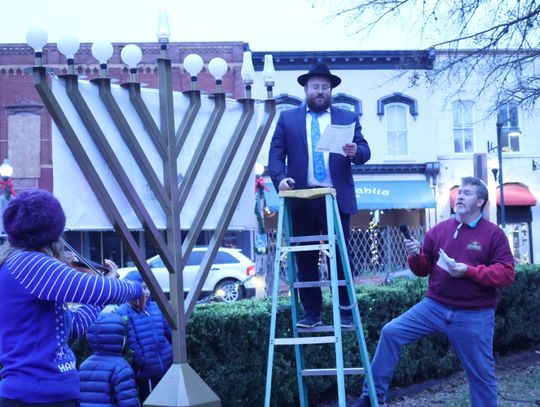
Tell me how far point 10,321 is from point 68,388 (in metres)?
0.35

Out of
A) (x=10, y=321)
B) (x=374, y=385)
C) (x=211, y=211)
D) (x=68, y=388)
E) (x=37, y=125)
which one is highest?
(x=37, y=125)

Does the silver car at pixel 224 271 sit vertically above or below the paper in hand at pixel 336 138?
below

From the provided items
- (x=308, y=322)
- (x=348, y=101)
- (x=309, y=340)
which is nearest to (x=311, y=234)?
(x=308, y=322)

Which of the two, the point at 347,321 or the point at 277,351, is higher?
the point at 347,321

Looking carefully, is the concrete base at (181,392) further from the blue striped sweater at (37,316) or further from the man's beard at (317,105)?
the man's beard at (317,105)

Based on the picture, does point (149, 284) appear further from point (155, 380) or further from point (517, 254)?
point (517, 254)

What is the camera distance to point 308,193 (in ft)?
16.6

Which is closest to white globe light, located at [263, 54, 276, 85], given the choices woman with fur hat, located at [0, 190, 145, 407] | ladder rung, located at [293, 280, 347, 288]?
ladder rung, located at [293, 280, 347, 288]

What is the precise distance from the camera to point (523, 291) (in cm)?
908

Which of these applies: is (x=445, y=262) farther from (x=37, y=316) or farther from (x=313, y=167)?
(x=37, y=316)

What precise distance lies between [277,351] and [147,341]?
1.28 meters

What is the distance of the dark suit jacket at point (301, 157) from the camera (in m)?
5.45

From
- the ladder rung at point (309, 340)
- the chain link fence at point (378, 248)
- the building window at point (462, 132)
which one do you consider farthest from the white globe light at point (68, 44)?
the building window at point (462, 132)

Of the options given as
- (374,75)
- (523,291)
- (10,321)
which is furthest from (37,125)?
(10,321)
